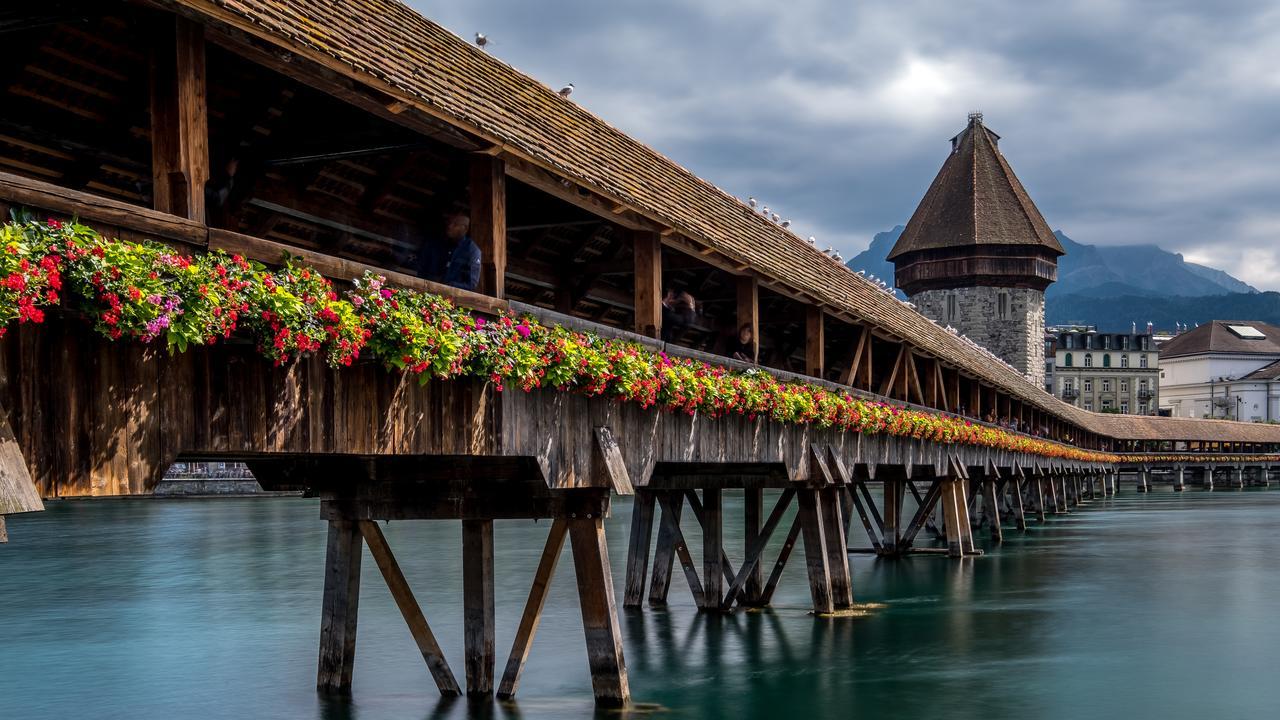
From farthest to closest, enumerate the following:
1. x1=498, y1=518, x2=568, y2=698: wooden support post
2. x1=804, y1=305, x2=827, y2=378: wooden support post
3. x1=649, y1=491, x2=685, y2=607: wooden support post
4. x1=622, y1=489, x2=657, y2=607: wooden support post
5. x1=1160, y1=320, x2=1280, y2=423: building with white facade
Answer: x1=1160, y1=320, x2=1280, y2=423: building with white facade
x1=622, y1=489, x2=657, y2=607: wooden support post
x1=649, y1=491, x2=685, y2=607: wooden support post
x1=804, y1=305, x2=827, y2=378: wooden support post
x1=498, y1=518, x2=568, y2=698: wooden support post

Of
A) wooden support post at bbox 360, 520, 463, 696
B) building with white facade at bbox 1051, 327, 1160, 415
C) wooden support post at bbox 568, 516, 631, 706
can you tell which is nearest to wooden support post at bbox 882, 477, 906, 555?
wooden support post at bbox 360, 520, 463, 696

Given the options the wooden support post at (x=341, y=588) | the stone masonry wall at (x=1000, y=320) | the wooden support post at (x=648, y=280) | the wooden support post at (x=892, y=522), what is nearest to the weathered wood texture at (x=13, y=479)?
the wooden support post at (x=341, y=588)

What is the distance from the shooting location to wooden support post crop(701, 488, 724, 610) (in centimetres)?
1727

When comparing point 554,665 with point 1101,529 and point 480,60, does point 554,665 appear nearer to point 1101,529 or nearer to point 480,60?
point 480,60

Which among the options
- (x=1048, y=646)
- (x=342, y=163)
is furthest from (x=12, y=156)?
(x=1048, y=646)

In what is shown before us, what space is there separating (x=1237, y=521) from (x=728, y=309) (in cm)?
3040

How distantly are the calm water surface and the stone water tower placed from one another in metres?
34.1

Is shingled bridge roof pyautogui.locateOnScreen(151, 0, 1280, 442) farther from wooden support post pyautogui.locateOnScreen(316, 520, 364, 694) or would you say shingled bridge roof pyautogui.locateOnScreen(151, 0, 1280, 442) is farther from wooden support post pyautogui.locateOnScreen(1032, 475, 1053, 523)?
wooden support post pyautogui.locateOnScreen(1032, 475, 1053, 523)

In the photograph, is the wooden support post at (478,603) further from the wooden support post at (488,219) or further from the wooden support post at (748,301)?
the wooden support post at (748,301)

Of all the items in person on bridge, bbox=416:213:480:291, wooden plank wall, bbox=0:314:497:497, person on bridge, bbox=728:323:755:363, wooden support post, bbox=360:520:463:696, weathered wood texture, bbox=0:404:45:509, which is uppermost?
person on bridge, bbox=416:213:480:291

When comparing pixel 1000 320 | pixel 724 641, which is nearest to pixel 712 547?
pixel 724 641

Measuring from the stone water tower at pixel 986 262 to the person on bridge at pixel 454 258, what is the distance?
5735 cm

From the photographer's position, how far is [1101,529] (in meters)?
39.5

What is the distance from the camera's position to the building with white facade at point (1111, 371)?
10556 centimetres
